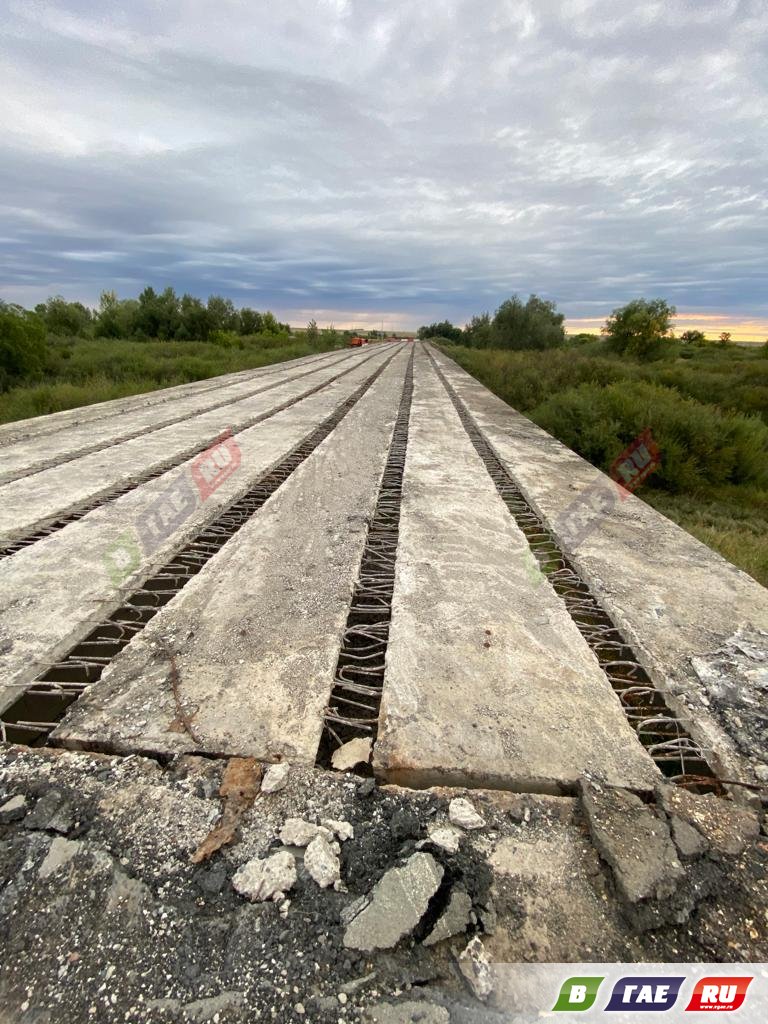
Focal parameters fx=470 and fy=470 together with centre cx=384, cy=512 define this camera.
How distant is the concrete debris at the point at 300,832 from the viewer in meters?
1.31

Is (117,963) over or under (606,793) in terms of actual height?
under

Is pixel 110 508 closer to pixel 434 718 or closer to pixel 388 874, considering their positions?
pixel 434 718

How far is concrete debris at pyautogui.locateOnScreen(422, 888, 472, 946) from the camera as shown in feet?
3.65

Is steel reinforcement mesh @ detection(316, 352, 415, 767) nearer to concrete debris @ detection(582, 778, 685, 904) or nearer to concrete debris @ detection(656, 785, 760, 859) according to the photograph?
concrete debris @ detection(582, 778, 685, 904)

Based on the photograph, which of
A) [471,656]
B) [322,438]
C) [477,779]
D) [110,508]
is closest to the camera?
[477,779]

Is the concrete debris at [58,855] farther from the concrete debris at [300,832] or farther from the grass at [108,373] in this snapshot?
the grass at [108,373]

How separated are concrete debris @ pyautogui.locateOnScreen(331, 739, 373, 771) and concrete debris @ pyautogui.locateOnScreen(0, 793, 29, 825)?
0.91 meters

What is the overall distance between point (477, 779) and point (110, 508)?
134 inches

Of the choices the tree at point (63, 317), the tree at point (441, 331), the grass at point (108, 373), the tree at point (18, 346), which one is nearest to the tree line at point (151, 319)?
the tree at point (63, 317)

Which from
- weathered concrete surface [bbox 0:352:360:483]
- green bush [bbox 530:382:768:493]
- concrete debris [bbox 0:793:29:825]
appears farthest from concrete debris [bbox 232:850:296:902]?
green bush [bbox 530:382:768:493]

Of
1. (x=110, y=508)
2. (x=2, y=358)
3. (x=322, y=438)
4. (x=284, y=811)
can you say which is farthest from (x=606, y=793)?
(x=2, y=358)

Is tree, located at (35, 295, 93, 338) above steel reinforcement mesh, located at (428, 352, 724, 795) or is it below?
above

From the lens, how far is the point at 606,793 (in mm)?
1456

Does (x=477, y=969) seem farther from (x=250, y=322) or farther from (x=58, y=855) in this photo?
(x=250, y=322)
